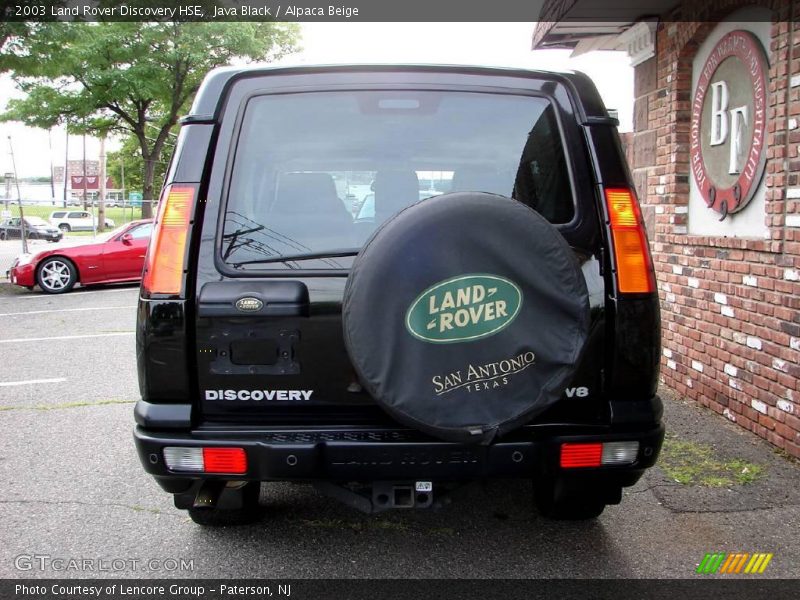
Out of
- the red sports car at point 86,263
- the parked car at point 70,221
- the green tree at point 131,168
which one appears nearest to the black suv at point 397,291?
the red sports car at point 86,263

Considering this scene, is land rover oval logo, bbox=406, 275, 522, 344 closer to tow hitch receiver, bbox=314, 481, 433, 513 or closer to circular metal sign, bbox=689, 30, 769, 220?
tow hitch receiver, bbox=314, 481, 433, 513

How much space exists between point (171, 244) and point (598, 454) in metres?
1.69

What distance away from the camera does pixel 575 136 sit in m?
2.78

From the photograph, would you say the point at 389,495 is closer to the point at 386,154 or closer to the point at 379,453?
the point at 379,453

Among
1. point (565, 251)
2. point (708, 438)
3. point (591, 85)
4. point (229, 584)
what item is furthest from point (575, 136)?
point (708, 438)

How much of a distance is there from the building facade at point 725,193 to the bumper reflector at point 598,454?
7.13ft

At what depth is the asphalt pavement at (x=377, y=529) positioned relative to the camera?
3.12m

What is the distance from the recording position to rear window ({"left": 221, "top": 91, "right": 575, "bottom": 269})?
2775mm

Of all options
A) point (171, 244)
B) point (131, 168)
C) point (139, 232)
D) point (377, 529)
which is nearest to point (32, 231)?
point (139, 232)

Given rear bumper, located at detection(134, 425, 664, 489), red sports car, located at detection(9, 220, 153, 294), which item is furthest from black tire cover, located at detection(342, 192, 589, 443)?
red sports car, located at detection(9, 220, 153, 294)

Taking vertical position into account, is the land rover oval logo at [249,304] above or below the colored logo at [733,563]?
above

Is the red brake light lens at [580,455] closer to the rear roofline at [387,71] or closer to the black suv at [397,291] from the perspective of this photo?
the black suv at [397,291]

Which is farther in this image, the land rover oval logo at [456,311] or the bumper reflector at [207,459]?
the bumper reflector at [207,459]

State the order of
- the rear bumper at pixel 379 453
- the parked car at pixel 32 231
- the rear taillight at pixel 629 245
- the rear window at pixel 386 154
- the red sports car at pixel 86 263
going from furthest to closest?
the parked car at pixel 32 231 < the red sports car at pixel 86 263 < the rear window at pixel 386 154 < the rear taillight at pixel 629 245 < the rear bumper at pixel 379 453
